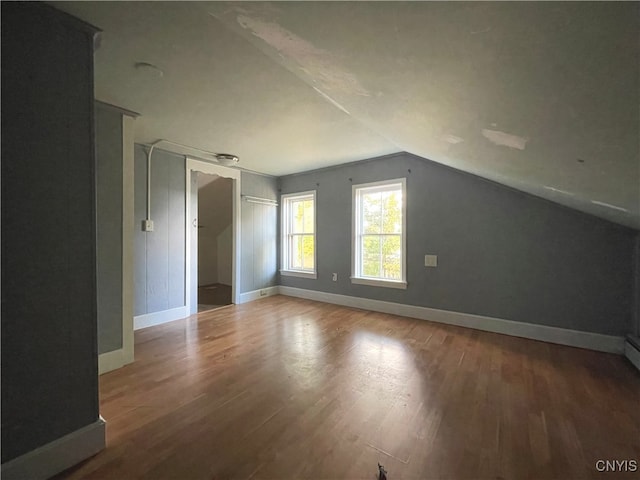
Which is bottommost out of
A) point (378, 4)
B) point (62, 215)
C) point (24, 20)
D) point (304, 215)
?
point (62, 215)

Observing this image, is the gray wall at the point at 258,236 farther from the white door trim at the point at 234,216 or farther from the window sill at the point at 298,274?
the window sill at the point at 298,274

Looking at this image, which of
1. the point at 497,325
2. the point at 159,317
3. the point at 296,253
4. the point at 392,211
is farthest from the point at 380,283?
the point at 159,317

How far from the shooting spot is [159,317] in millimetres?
3432

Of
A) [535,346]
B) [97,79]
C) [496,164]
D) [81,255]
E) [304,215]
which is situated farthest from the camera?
[304,215]

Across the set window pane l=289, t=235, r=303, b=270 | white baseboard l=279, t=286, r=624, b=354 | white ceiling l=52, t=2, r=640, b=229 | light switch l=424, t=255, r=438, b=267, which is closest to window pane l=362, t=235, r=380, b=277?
white baseboard l=279, t=286, r=624, b=354

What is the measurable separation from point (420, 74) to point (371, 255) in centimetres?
319

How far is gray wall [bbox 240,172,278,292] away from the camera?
15.1 ft

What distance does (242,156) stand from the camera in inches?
152

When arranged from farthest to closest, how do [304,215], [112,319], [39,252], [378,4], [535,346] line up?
[304,215] → [535,346] → [112,319] → [39,252] → [378,4]

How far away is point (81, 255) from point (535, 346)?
13.0ft

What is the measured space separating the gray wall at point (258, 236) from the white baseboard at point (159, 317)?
1.07m

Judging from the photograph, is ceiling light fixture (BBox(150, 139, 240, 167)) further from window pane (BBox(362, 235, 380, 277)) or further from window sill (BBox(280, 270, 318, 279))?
window pane (BBox(362, 235, 380, 277))

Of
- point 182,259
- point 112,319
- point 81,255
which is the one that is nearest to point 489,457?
point 81,255

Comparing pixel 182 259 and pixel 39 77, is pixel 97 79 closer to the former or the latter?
pixel 39 77
